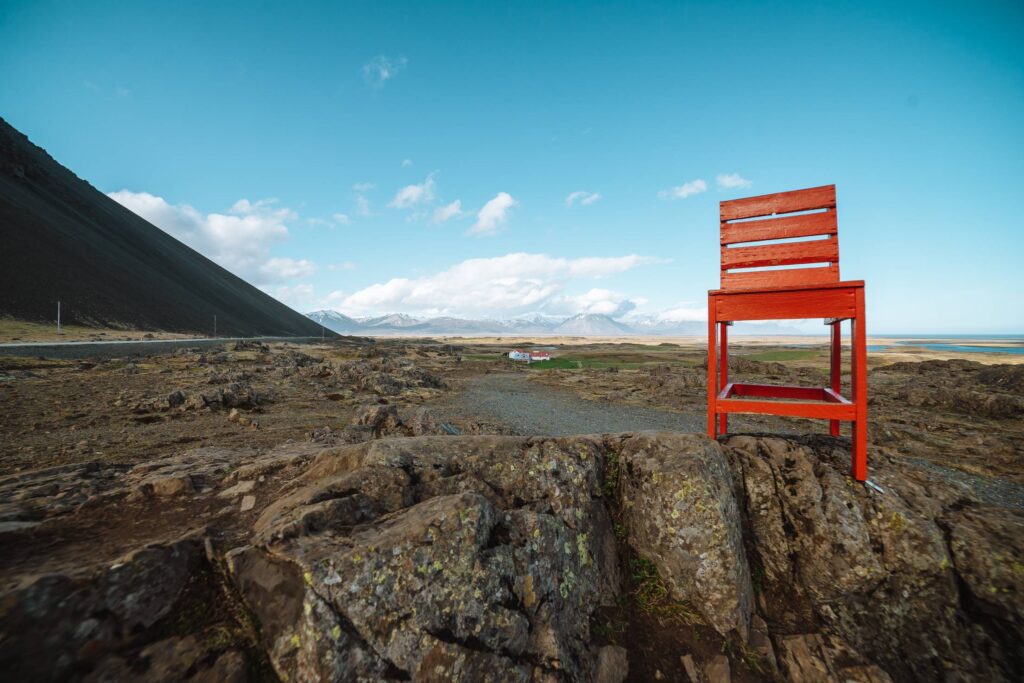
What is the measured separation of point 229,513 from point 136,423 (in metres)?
13.4

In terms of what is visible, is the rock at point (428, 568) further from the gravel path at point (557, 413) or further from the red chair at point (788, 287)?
the gravel path at point (557, 413)

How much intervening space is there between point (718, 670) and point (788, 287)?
4.70m

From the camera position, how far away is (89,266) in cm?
7831

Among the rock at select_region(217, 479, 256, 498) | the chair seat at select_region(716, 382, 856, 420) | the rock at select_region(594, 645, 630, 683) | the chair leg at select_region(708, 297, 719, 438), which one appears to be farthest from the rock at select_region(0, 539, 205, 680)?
the chair leg at select_region(708, 297, 719, 438)

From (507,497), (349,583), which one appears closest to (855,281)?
(507,497)

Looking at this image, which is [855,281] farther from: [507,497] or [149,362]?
[149,362]

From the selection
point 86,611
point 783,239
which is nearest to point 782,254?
point 783,239

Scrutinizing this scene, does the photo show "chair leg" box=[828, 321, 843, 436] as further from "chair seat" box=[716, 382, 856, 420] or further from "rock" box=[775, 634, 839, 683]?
"rock" box=[775, 634, 839, 683]

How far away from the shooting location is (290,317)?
168 m

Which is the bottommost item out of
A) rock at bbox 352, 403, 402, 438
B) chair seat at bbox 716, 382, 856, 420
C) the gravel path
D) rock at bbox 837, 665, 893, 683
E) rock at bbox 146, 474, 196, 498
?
the gravel path

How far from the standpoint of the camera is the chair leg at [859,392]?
5.04 meters

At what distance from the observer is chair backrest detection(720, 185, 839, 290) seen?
231 inches

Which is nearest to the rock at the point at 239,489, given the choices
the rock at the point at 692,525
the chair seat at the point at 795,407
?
the rock at the point at 692,525

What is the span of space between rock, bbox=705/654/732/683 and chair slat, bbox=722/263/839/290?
15.1ft
